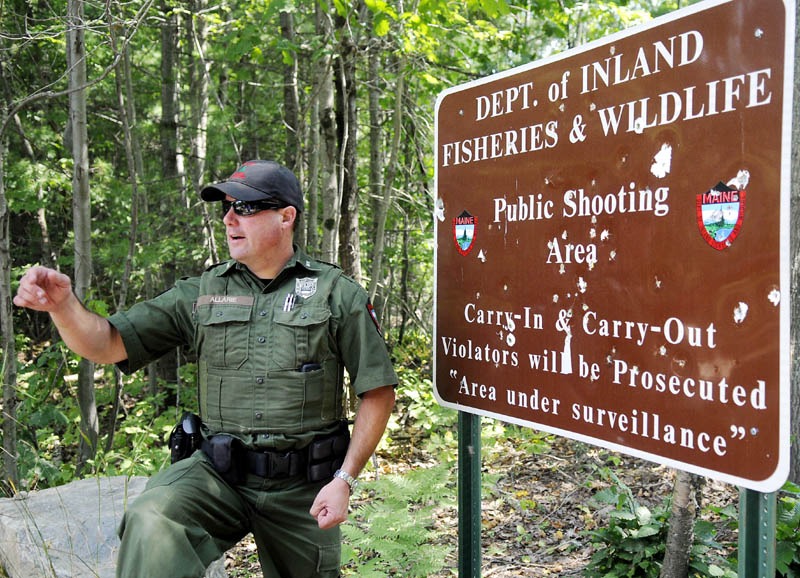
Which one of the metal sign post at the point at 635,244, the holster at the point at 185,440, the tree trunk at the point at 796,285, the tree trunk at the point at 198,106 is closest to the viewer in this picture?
the metal sign post at the point at 635,244

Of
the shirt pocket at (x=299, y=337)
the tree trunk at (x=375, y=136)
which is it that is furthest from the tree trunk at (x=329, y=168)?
the shirt pocket at (x=299, y=337)

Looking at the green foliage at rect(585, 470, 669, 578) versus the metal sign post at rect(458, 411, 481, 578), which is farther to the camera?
the green foliage at rect(585, 470, 669, 578)

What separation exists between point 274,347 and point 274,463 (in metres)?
0.45

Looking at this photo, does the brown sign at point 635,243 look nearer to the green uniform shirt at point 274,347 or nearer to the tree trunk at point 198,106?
the green uniform shirt at point 274,347

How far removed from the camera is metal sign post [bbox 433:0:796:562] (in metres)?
1.63

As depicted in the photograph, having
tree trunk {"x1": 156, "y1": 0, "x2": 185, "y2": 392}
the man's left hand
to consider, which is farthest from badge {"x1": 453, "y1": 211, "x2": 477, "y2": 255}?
tree trunk {"x1": 156, "y1": 0, "x2": 185, "y2": 392}

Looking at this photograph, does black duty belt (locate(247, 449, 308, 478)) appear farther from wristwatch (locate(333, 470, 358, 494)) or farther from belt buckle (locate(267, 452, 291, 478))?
wristwatch (locate(333, 470, 358, 494))

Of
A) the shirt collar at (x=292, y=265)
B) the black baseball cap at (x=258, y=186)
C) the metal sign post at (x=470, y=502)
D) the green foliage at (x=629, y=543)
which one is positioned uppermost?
the black baseball cap at (x=258, y=186)

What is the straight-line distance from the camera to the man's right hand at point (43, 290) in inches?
86.4

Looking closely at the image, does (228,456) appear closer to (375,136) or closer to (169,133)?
(375,136)

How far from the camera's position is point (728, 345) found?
170cm

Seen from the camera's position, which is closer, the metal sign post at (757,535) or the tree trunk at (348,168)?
the metal sign post at (757,535)

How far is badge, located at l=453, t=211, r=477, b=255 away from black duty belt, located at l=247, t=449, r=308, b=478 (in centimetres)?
104

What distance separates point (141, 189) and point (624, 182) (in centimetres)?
659
